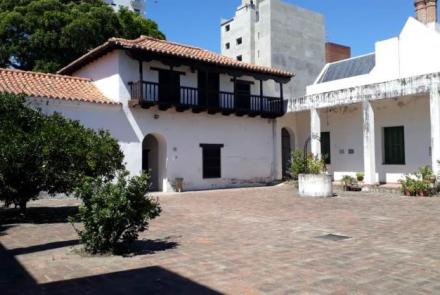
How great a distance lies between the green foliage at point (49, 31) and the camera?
22891 millimetres

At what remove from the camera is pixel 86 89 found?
18562 millimetres

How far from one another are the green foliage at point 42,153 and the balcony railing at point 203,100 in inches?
295

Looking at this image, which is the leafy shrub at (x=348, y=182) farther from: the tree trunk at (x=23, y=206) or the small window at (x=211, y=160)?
the tree trunk at (x=23, y=206)

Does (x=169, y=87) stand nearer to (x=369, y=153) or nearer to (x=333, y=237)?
(x=369, y=153)

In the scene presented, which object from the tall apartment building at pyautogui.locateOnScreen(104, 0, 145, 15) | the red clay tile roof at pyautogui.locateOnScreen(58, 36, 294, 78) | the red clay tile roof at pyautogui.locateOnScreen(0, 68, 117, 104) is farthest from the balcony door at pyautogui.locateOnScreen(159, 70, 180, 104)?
the tall apartment building at pyautogui.locateOnScreen(104, 0, 145, 15)

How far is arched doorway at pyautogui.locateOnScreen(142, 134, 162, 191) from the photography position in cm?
2008

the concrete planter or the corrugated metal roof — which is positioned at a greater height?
the corrugated metal roof

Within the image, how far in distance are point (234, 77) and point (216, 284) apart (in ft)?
57.2

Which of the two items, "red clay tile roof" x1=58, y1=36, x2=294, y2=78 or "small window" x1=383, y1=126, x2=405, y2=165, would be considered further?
"small window" x1=383, y1=126, x2=405, y2=165

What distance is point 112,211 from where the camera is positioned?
20.9 ft

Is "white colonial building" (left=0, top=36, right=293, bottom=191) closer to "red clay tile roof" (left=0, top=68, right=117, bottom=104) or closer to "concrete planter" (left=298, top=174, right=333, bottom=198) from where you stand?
"red clay tile roof" (left=0, top=68, right=117, bottom=104)

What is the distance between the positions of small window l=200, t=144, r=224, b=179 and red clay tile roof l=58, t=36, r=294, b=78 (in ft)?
13.1

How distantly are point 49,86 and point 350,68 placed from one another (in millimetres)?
16934

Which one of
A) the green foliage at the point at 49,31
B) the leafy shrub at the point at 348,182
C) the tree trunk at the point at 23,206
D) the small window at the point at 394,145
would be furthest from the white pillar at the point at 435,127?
the green foliage at the point at 49,31
